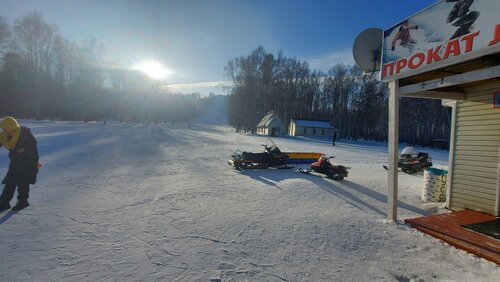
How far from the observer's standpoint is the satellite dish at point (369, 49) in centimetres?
574

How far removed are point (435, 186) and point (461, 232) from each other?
232 centimetres

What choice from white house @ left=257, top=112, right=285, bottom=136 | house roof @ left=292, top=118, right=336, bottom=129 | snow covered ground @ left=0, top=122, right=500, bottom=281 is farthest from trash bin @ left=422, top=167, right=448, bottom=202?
house roof @ left=292, top=118, right=336, bottom=129

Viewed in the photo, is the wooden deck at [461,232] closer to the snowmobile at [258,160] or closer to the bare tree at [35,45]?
the snowmobile at [258,160]

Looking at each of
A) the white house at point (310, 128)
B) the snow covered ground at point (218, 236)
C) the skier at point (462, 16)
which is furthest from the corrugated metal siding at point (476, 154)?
the white house at point (310, 128)

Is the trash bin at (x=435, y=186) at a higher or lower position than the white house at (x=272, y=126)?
lower

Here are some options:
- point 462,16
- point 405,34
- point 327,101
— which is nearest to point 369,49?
point 405,34

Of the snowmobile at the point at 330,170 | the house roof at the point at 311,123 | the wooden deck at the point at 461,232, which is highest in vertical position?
the house roof at the point at 311,123

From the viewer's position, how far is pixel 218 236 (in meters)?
3.98

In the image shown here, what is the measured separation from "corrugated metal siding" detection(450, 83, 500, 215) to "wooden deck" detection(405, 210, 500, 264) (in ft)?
1.11

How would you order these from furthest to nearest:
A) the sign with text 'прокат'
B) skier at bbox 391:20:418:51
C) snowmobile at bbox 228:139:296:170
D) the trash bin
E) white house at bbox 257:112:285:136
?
white house at bbox 257:112:285:136
snowmobile at bbox 228:139:296:170
the trash bin
skier at bbox 391:20:418:51
the sign with text 'прокат'

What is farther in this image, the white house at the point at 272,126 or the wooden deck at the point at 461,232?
the white house at the point at 272,126

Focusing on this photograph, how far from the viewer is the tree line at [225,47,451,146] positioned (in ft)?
148

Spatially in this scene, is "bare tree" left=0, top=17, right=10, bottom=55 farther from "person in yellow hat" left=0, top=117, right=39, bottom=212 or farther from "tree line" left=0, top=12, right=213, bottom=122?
"person in yellow hat" left=0, top=117, right=39, bottom=212

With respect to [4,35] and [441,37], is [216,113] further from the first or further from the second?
[441,37]
